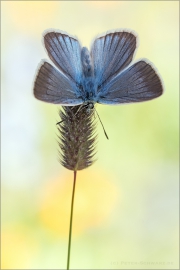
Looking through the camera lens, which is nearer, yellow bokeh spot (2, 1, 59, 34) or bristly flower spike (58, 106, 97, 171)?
bristly flower spike (58, 106, 97, 171)

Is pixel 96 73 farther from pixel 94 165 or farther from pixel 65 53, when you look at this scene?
pixel 94 165

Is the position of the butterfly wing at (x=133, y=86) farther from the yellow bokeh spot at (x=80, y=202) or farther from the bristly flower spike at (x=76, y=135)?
the yellow bokeh spot at (x=80, y=202)

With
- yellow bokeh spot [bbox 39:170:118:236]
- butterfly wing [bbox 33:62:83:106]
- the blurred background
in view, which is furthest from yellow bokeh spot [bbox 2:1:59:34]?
butterfly wing [bbox 33:62:83:106]

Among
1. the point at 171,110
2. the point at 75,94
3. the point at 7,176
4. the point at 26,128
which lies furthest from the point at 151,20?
the point at 75,94

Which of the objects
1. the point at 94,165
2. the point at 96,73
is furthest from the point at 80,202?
the point at 96,73

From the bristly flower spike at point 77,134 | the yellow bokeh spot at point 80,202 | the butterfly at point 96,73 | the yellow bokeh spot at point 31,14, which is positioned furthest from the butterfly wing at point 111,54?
the yellow bokeh spot at point 31,14

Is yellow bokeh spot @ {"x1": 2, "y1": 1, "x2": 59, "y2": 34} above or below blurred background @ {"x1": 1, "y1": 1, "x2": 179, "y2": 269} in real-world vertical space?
above

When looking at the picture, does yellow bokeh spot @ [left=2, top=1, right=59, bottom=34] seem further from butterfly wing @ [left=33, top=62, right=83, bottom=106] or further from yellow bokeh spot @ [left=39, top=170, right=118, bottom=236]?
butterfly wing @ [left=33, top=62, right=83, bottom=106]
